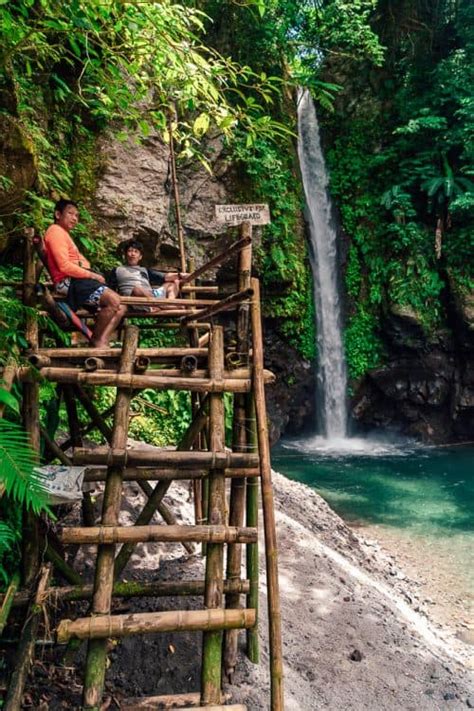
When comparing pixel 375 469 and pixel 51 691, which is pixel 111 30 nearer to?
pixel 51 691

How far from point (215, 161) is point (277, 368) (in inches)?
224

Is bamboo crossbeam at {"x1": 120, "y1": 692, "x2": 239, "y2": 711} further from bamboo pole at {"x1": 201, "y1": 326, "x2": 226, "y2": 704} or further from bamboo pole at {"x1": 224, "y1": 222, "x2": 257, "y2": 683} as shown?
bamboo pole at {"x1": 224, "y1": 222, "x2": 257, "y2": 683}

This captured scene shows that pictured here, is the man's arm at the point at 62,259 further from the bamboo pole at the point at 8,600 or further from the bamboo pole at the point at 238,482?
the bamboo pole at the point at 8,600

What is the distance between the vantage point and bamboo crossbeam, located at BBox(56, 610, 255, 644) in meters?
2.59

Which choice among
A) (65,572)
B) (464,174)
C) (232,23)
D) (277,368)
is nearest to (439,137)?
(464,174)

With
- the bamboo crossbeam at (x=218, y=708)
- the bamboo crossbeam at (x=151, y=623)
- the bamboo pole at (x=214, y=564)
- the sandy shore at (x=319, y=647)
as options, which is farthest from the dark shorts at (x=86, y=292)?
the bamboo crossbeam at (x=218, y=708)

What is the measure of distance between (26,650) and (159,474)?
126 centimetres

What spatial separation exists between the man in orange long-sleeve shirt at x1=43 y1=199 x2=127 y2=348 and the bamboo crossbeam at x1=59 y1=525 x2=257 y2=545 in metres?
1.70

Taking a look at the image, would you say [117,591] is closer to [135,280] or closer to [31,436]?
[31,436]

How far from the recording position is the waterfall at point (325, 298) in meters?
14.8

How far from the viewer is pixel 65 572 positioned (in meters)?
3.38

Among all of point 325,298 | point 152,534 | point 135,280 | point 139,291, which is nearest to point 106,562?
point 152,534

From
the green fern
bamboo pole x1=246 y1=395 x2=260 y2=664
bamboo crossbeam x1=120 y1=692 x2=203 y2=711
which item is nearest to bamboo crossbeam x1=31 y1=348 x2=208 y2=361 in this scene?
bamboo pole x1=246 y1=395 x2=260 y2=664

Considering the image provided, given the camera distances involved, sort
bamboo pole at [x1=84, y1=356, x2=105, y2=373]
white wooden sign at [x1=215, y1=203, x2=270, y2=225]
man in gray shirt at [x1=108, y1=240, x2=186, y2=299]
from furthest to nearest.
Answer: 1. man in gray shirt at [x1=108, y1=240, x2=186, y2=299]
2. white wooden sign at [x1=215, y1=203, x2=270, y2=225]
3. bamboo pole at [x1=84, y1=356, x2=105, y2=373]
